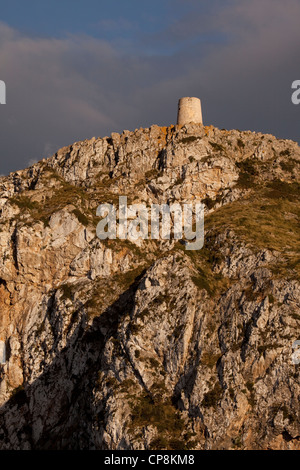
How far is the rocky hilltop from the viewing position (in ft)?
160

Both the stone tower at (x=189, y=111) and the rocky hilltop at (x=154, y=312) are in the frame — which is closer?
the rocky hilltop at (x=154, y=312)

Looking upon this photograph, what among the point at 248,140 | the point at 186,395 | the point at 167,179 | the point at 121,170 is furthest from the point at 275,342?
the point at 248,140

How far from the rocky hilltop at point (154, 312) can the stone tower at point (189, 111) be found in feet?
20.0

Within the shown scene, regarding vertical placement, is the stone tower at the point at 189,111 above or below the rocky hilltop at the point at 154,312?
above

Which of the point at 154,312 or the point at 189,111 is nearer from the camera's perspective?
the point at 154,312

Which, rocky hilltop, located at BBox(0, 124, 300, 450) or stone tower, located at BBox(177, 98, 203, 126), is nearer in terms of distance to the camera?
rocky hilltop, located at BBox(0, 124, 300, 450)

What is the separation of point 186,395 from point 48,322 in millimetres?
23667

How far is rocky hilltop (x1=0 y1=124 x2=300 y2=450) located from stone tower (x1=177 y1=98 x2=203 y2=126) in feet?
20.0

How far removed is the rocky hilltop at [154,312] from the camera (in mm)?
48875

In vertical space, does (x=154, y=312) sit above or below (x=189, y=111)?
below

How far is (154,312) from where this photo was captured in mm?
56875

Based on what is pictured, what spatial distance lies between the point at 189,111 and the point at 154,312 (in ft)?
165

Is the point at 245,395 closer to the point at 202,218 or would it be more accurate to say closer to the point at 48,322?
the point at 48,322

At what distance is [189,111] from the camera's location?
94562 mm
